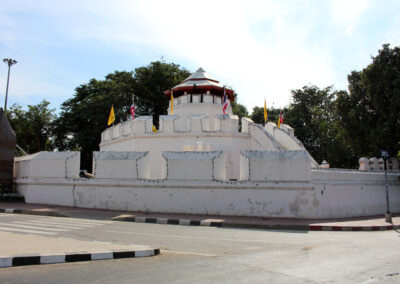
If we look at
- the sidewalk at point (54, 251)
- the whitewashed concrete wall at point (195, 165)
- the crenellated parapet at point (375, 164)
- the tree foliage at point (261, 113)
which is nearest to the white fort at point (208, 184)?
the whitewashed concrete wall at point (195, 165)

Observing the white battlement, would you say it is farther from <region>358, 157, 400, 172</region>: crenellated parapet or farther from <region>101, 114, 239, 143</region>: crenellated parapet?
<region>358, 157, 400, 172</region>: crenellated parapet

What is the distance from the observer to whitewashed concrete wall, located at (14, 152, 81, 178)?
13883 mm

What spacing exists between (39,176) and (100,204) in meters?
3.14

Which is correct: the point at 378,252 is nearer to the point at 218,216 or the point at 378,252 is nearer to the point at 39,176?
the point at 218,216

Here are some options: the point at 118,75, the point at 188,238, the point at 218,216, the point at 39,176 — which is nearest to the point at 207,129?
the point at 218,216

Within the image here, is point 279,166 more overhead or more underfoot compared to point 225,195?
more overhead

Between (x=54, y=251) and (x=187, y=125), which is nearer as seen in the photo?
(x=54, y=251)

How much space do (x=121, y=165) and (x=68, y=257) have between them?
7799 millimetres

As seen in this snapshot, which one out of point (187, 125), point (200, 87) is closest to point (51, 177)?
point (187, 125)

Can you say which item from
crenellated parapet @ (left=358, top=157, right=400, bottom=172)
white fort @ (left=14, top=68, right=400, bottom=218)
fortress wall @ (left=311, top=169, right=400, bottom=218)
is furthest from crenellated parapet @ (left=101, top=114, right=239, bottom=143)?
crenellated parapet @ (left=358, top=157, right=400, bottom=172)

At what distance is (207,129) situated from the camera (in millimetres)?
17984

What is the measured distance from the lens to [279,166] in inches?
472

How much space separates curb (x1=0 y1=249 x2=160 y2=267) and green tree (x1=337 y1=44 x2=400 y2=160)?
1898 centimetres

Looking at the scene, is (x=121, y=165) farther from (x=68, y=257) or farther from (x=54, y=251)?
(x=68, y=257)
